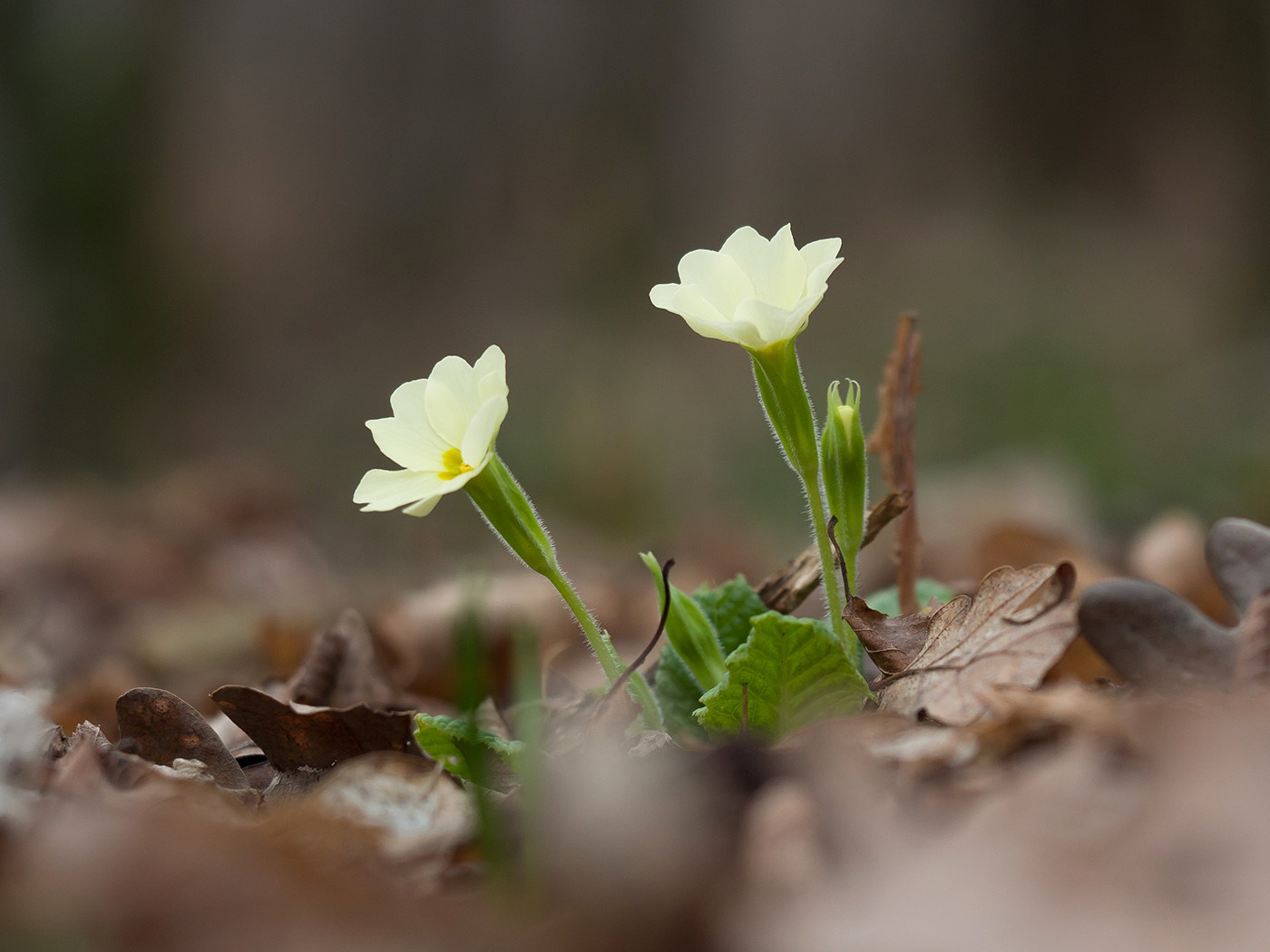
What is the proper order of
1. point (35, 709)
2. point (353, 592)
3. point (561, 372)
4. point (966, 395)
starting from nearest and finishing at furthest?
point (35, 709), point (353, 592), point (966, 395), point (561, 372)

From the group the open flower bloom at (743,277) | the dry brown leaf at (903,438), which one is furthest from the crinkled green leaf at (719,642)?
the open flower bloom at (743,277)

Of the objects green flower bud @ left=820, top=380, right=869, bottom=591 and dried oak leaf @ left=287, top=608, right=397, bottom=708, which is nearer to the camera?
green flower bud @ left=820, top=380, right=869, bottom=591

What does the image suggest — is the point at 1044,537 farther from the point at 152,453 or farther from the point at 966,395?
the point at 152,453

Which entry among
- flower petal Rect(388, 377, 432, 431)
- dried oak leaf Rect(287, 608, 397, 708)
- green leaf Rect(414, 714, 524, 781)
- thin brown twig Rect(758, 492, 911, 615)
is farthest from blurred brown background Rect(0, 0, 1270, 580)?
green leaf Rect(414, 714, 524, 781)

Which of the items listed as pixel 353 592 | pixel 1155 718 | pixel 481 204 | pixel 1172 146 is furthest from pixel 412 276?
pixel 1155 718

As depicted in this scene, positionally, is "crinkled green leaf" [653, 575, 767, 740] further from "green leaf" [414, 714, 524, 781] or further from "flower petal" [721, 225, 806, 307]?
"flower petal" [721, 225, 806, 307]

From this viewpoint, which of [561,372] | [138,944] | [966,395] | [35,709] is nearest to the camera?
[138,944]
